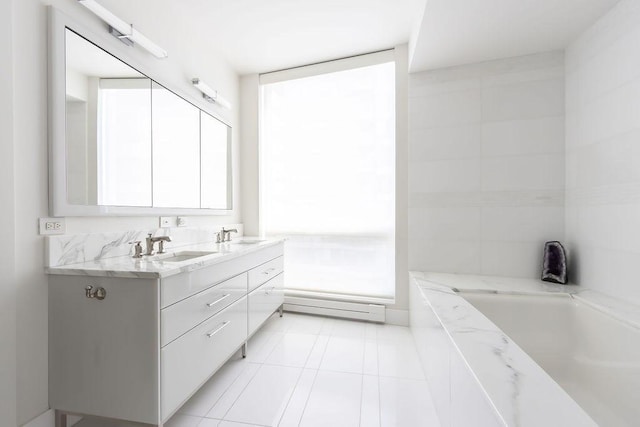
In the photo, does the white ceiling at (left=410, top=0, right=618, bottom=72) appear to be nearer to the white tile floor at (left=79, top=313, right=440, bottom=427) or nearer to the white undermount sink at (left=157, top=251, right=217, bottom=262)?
the white undermount sink at (left=157, top=251, right=217, bottom=262)

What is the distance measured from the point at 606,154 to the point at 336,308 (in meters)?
2.23

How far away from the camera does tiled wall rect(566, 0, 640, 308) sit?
1.40 m

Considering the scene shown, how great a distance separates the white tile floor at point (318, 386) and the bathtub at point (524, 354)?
0.19 m

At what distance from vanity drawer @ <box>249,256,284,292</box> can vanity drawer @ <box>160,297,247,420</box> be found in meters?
0.20

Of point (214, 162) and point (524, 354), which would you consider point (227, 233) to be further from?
point (524, 354)

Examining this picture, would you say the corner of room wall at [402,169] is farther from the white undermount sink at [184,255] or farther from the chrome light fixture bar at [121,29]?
the chrome light fixture bar at [121,29]

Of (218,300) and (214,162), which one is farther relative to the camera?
(214,162)

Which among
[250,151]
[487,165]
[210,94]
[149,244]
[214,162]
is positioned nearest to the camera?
[149,244]

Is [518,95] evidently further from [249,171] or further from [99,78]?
[99,78]

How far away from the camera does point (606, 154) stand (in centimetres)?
158

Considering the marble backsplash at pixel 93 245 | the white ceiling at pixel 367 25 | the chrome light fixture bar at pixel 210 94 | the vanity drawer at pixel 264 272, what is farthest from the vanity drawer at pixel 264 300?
the white ceiling at pixel 367 25

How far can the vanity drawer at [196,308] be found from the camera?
1.19 m

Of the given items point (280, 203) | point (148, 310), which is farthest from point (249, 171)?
point (148, 310)

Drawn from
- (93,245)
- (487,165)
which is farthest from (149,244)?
(487,165)
